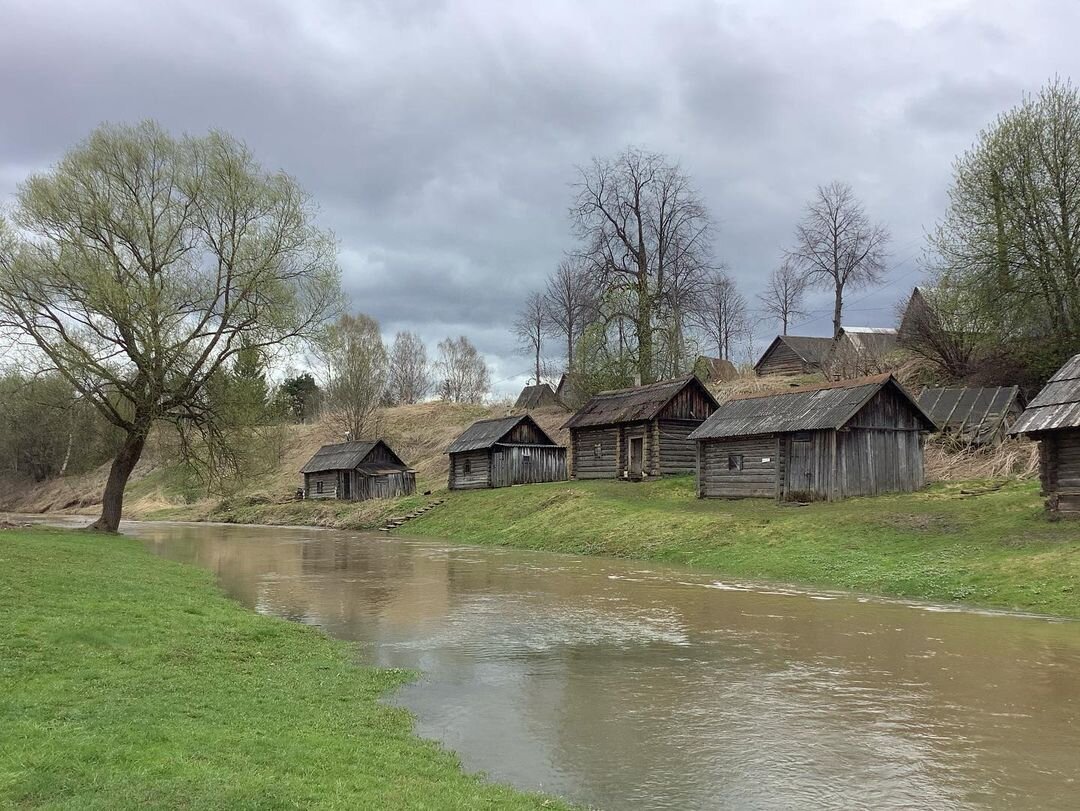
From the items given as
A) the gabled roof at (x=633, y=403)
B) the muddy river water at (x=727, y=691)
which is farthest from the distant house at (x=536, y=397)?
the muddy river water at (x=727, y=691)

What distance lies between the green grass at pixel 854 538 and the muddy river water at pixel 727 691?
2107mm

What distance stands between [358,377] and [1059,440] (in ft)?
190

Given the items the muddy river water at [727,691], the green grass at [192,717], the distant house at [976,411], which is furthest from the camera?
the distant house at [976,411]

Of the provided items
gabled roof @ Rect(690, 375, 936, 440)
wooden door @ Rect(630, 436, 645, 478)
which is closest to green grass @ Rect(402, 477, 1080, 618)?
gabled roof @ Rect(690, 375, 936, 440)

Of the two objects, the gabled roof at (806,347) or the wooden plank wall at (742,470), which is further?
the gabled roof at (806,347)

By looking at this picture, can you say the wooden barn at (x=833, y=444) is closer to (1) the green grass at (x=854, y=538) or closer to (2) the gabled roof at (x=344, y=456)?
(1) the green grass at (x=854, y=538)

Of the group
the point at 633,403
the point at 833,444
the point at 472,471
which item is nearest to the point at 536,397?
the point at 472,471

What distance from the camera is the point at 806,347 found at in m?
64.6

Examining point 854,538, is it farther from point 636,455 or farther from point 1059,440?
point 636,455

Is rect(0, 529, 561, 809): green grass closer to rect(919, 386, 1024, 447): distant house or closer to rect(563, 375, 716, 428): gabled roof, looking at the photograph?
rect(563, 375, 716, 428): gabled roof

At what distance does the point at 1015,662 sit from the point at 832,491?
18.1m

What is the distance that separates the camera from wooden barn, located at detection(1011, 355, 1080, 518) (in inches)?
813

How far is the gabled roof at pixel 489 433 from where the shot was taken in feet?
159

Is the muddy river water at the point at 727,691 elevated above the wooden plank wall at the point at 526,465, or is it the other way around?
the wooden plank wall at the point at 526,465
